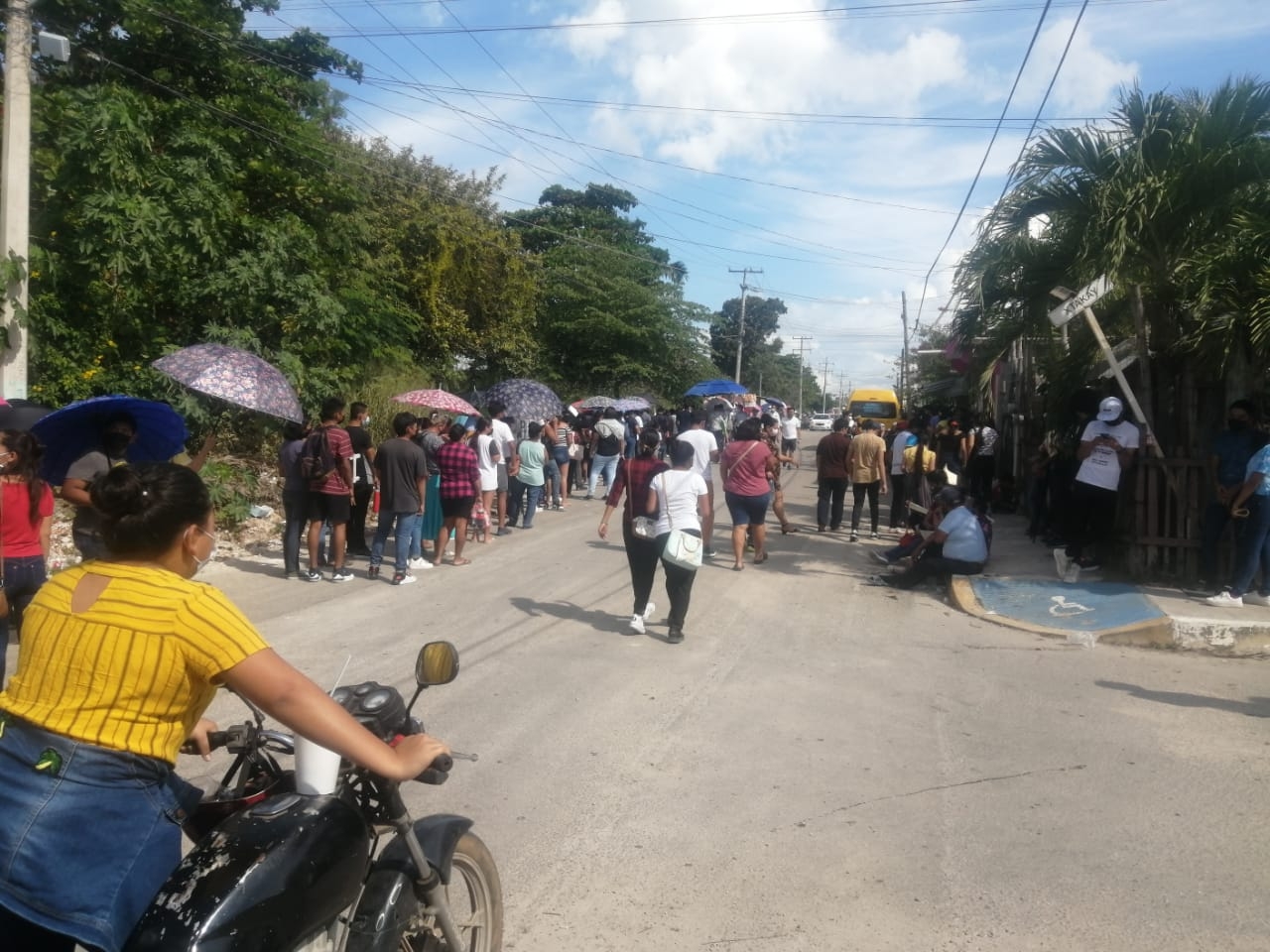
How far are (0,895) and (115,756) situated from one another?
309mm

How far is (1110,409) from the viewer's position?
33.1 feet

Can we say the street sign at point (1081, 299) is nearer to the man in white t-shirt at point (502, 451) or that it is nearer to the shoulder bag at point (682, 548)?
the shoulder bag at point (682, 548)

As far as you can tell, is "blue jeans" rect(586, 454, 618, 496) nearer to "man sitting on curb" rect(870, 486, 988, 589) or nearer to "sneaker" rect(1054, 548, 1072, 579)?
"man sitting on curb" rect(870, 486, 988, 589)

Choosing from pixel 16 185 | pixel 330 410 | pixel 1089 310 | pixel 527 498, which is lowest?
pixel 527 498

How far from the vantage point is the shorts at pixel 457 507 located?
11383mm

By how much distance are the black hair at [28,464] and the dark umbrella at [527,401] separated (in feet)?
37.1

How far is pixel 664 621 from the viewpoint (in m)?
9.05

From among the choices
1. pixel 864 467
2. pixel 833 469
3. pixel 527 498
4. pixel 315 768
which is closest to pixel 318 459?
pixel 527 498

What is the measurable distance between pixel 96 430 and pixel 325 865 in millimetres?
4689

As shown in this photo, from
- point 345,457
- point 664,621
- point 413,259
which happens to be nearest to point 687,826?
point 664,621

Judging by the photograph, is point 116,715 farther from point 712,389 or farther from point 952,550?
point 712,389

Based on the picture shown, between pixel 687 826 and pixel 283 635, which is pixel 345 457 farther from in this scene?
pixel 687 826

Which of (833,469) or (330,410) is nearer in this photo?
(330,410)

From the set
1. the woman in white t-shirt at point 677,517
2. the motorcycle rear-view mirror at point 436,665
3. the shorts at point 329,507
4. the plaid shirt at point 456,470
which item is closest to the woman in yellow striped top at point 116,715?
the motorcycle rear-view mirror at point 436,665
